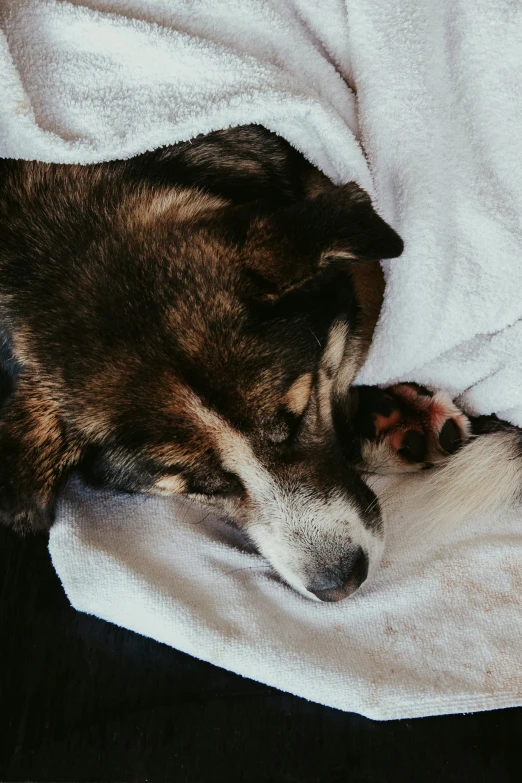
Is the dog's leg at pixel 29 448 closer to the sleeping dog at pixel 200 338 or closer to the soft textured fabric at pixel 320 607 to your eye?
the sleeping dog at pixel 200 338

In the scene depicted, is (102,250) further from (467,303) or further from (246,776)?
(246,776)

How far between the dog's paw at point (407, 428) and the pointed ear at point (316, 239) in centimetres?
57

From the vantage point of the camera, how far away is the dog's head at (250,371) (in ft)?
3.98

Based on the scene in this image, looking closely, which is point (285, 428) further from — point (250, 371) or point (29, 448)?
point (29, 448)

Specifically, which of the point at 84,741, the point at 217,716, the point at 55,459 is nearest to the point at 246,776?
the point at 217,716

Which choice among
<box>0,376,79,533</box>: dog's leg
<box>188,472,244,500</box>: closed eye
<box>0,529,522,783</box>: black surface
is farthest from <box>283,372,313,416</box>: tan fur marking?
<box>0,529,522,783</box>: black surface

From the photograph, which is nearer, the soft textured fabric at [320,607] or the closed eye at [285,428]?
the closed eye at [285,428]

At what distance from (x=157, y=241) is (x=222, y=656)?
0.88 m

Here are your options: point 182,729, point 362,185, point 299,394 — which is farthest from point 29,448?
point 362,185

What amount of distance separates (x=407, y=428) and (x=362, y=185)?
59 cm

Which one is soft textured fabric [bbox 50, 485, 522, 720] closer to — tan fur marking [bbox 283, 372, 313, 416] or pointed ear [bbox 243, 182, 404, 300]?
tan fur marking [bbox 283, 372, 313, 416]

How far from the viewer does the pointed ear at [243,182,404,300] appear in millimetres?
1158

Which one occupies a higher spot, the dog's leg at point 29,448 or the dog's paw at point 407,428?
the dog's paw at point 407,428

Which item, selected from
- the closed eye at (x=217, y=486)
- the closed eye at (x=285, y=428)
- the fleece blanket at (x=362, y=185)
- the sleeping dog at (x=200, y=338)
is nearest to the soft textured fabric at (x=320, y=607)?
the fleece blanket at (x=362, y=185)
